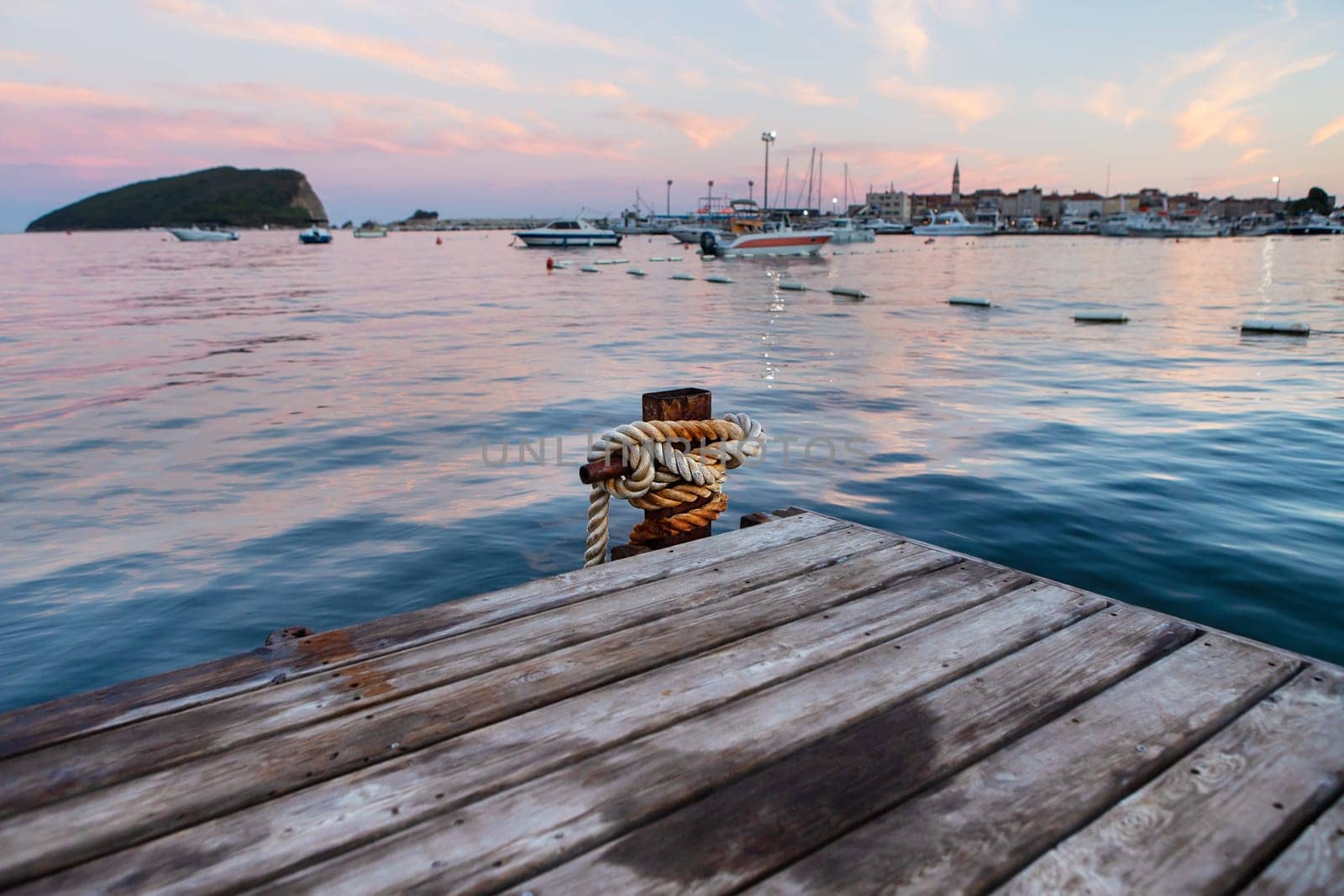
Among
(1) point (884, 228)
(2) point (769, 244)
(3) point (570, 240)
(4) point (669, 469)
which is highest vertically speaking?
(1) point (884, 228)

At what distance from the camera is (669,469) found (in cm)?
383

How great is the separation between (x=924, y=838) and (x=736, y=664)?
864mm

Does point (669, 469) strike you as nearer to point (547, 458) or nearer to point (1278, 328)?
point (547, 458)

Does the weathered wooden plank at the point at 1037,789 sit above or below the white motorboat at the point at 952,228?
below

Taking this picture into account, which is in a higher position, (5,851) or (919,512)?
(5,851)

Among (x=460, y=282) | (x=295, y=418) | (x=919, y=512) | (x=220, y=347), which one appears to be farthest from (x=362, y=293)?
(x=919, y=512)

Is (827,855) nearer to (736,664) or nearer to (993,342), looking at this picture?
(736,664)

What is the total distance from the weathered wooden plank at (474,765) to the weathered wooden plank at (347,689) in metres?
0.34

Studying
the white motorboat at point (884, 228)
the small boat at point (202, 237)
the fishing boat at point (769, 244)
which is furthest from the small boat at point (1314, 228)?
the small boat at point (202, 237)

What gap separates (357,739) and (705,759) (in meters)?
0.91

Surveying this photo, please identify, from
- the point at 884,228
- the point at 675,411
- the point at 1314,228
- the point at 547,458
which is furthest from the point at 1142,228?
the point at 675,411

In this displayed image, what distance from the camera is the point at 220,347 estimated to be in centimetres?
1839

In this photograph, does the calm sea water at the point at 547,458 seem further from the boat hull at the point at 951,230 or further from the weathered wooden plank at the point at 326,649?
the boat hull at the point at 951,230

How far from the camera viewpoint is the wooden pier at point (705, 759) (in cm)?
169
